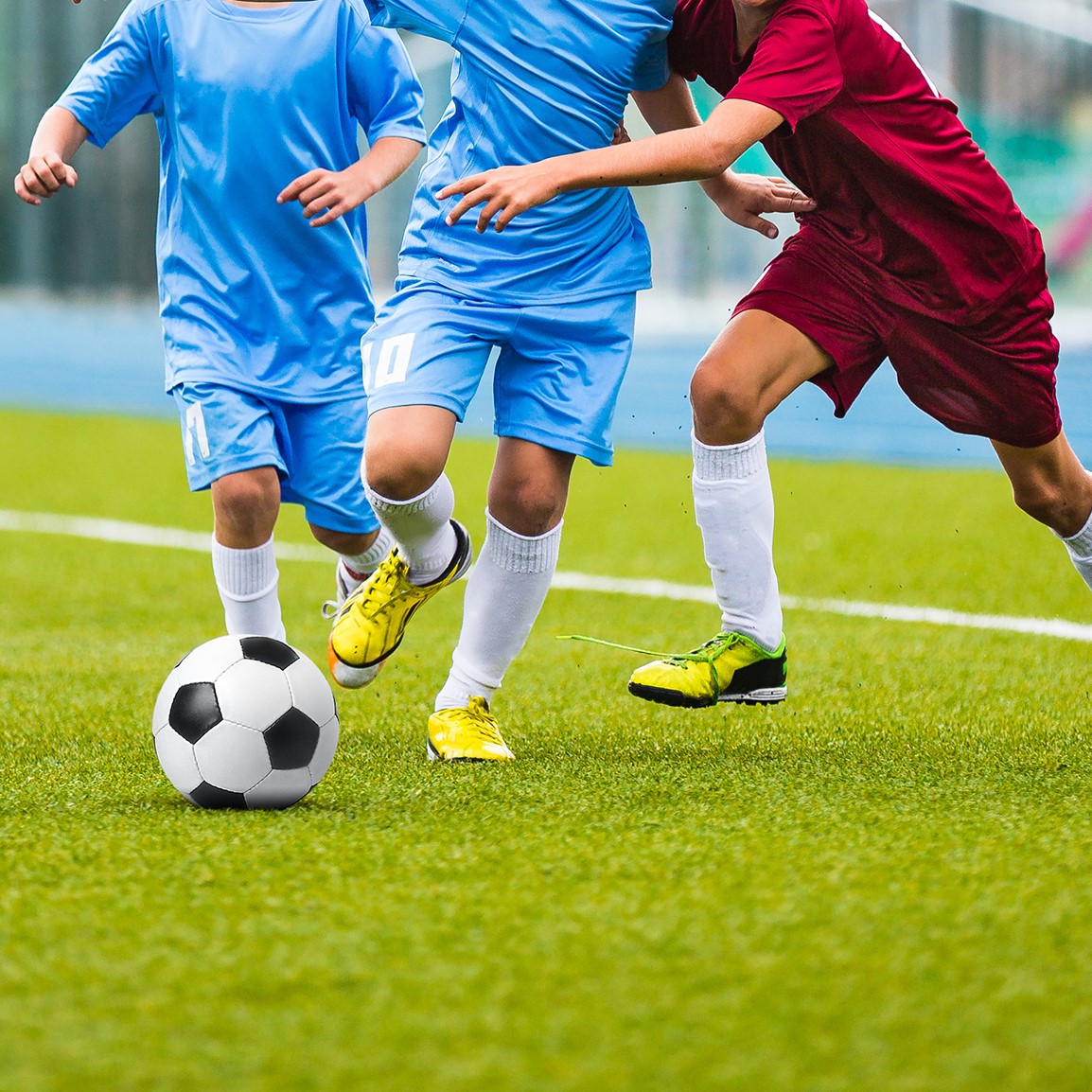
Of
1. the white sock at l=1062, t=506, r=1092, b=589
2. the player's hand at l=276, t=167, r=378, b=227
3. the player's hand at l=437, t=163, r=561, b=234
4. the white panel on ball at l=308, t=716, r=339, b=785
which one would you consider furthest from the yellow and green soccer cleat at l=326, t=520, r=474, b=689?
the white sock at l=1062, t=506, r=1092, b=589

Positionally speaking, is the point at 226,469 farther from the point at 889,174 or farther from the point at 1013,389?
the point at 1013,389

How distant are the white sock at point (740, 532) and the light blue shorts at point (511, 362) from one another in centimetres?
27

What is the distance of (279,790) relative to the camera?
297 cm

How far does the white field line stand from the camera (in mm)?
5121

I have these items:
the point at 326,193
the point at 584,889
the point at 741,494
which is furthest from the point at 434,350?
the point at 584,889

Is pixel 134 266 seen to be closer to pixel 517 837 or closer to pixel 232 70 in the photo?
pixel 232 70

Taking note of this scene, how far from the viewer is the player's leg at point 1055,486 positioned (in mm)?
3602

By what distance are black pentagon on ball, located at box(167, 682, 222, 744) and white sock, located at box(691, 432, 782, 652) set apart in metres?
1.12

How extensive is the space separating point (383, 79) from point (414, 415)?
1135 mm

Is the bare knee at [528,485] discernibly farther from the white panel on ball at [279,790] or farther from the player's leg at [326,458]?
the white panel on ball at [279,790]

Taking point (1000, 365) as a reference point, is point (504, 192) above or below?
above

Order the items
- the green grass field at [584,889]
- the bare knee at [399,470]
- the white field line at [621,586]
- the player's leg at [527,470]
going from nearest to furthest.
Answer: the green grass field at [584,889], the bare knee at [399,470], the player's leg at [527,470], the white field line at [621,586]

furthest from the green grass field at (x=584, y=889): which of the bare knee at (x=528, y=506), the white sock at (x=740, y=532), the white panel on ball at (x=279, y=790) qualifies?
the bare knee at (x=528, y=506)

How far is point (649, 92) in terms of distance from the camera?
3629 millimetres
